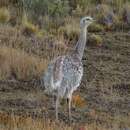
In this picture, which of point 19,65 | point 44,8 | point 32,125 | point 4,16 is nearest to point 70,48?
point 19,65

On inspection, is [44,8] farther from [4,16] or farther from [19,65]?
[19,65]

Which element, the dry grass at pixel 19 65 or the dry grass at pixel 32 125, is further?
the dry grass at pixel 19 65

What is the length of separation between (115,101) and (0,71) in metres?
2.18

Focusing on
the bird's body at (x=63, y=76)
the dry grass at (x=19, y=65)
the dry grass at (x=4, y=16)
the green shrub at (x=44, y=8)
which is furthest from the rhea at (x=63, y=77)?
the green shrub at (x=44, y=8)

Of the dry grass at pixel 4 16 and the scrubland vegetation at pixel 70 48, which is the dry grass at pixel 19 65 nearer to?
the scrubland vegetation at pixel 70 48

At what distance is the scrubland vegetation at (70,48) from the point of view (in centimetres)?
982

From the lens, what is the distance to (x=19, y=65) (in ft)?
40.3

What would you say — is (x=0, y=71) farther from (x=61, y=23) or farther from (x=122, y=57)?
(x=61, y=23)

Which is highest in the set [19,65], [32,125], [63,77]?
[63,77]

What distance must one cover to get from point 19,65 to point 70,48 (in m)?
2.57

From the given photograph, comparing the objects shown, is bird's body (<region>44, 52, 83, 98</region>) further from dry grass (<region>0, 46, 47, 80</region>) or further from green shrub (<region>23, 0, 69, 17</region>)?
green shrub (<region>23, 0, 69, 17</region>)

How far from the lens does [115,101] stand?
36.7 ft

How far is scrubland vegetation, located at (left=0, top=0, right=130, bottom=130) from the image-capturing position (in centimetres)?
982

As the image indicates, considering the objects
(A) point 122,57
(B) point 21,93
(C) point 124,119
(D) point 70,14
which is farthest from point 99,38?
(C) point 124,119
